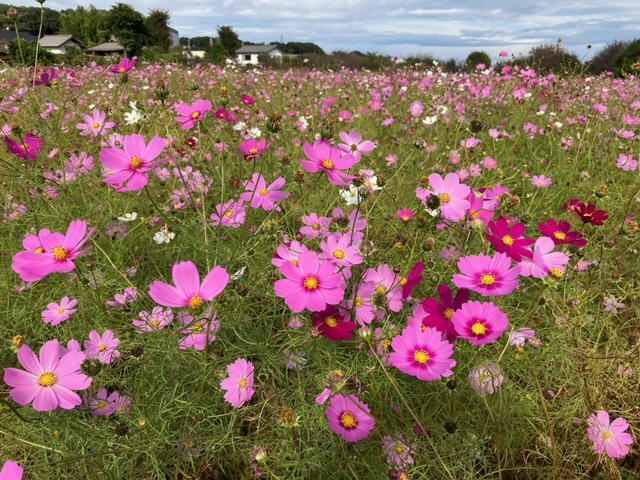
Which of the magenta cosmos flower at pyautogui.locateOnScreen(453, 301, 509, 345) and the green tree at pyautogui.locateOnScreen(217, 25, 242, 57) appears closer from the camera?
the magenta cosmos flower at pyautogui.locateOnScreen(453, 301, 509, 345)

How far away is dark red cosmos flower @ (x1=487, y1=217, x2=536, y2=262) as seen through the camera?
0.81 m

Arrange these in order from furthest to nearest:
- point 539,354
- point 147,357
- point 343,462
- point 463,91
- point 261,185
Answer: point 463,91 < point 261,185 < point 539,354 < point 147,357 < point 343,462

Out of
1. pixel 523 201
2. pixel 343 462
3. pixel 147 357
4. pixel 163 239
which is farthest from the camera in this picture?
pixel 523 201

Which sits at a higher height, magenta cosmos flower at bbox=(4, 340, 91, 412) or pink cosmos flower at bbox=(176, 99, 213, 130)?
pink cosmos flower at bbox=(176, 99, 213, 130)

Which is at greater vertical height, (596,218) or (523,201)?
(596,218)

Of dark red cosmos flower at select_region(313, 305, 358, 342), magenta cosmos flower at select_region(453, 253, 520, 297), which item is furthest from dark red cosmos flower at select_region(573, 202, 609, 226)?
dark red cosmos flower at select_region(313, 305, 358, 342)

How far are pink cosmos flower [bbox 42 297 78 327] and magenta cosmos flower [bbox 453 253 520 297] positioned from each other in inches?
35.6

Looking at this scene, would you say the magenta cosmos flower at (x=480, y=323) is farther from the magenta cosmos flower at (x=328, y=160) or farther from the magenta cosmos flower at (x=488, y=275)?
the magenta cosmos flower at (x=328, y=160)

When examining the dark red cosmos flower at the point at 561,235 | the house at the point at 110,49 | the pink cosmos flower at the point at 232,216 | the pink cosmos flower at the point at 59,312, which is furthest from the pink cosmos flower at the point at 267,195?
the house at the point at 110,49

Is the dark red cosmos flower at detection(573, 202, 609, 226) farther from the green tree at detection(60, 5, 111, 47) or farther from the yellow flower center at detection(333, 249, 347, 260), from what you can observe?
the green tree at detection(60, 5, 111, 47)

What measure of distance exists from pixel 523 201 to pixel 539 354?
3.23 feet

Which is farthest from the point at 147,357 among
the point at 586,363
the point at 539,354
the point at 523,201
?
the point at 523,201

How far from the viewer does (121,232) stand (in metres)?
1.40

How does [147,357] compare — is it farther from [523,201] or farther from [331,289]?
[523,201]
